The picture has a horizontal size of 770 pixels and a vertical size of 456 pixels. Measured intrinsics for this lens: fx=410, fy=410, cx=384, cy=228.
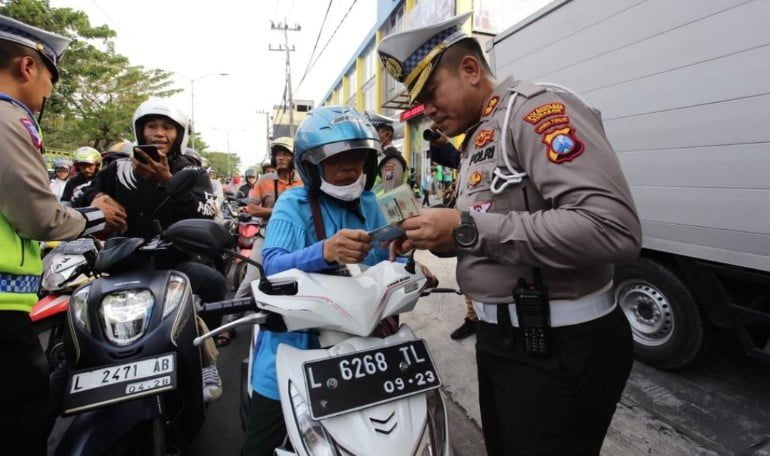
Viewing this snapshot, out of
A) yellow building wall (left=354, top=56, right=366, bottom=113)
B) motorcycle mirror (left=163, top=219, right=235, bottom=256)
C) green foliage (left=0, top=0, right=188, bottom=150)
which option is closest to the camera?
motorcycle mirror (left=163, top=219, right=235, bottom=256)

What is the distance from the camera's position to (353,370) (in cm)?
120

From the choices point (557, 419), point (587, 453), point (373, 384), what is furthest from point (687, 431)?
point (373, 384)

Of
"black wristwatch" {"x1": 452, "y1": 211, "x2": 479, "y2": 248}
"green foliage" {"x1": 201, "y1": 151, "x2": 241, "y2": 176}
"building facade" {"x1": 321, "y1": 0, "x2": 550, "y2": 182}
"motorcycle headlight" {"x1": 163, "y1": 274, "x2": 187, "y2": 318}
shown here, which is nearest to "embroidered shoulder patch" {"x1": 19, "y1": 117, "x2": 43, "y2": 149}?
"motorcycle headlight" {"x1": 163, "y1": 274, "x2": 187, "y2": 318}

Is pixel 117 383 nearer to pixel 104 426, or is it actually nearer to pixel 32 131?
pixel 104 426

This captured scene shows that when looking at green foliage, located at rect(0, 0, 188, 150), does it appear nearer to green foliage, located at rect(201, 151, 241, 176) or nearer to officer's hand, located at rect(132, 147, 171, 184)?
officer's hand, located at rect(132, 147, 171, 184)

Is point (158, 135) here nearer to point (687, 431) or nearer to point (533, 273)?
point (533, 273)

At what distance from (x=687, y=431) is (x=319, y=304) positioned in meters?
2.34

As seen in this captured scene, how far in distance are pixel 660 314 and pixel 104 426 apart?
3.30 m

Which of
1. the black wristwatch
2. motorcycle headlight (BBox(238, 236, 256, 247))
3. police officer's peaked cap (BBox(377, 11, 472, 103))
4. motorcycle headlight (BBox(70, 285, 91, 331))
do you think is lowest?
motorcycle headlight (BBox(238, 236, 256, 247))

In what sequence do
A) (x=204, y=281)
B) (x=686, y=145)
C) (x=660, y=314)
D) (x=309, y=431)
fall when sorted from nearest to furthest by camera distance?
(x=309, y=431), (x=686, y=145), (x=204, y=281), (x=660, y=314)

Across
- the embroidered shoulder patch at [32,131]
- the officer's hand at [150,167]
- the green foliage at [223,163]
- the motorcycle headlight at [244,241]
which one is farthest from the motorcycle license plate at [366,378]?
the green foliage at [223,163]

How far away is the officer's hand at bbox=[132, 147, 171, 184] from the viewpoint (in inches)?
87.0

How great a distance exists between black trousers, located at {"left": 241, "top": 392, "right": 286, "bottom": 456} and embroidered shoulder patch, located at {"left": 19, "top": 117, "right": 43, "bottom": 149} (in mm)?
1176

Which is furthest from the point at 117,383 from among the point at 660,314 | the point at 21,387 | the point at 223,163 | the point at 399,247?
the point at 223,163
